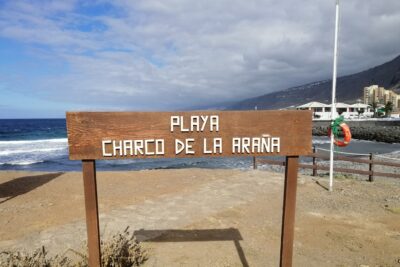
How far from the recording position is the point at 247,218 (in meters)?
7.20

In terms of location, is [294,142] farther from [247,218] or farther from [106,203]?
[106,203]

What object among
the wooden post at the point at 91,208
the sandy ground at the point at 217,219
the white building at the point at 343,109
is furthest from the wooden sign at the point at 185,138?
the white building at the point at 343,109

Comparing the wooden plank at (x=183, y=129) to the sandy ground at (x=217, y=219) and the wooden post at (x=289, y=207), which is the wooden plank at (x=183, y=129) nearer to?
the wooden post at (x=289, y=207)

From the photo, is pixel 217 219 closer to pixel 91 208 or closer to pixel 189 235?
pixel 189 235

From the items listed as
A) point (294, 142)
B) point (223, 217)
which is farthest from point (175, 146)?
point (223, 217)

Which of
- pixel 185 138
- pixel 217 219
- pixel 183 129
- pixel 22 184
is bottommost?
pixel 22 184

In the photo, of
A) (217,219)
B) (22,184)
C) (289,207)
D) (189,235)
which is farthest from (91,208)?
(22,184)

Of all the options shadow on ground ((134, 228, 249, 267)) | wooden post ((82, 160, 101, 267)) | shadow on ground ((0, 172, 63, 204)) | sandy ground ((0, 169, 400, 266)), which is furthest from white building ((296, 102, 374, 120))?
wooden post ((82, 160, 101, 267))

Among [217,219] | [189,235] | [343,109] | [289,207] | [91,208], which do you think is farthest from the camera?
[343,109]

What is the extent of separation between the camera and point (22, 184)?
11.5m

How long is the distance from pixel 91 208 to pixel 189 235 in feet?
9.72

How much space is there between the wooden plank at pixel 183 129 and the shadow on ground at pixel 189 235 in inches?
108

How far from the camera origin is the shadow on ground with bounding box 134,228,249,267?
19.4 ft

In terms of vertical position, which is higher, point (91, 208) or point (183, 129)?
point (183, 129)
